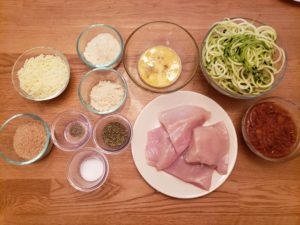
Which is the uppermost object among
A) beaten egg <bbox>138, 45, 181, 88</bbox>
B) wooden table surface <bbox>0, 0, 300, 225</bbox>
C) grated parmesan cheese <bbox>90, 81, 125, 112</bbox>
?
beaten egg <bbox>138, 45, 181, 88</bbox>

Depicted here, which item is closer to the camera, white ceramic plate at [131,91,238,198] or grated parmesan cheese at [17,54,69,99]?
white ceramic plate at [131,91,238,198]

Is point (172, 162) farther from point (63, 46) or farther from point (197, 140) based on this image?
point (63, 46)

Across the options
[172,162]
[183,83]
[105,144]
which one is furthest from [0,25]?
[172,162]

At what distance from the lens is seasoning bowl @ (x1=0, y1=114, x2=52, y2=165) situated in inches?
58.1

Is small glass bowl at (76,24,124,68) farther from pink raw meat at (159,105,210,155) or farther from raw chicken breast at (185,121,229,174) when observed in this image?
raw chicken breast at (185,121,229,174)

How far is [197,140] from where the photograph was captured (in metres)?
1.46

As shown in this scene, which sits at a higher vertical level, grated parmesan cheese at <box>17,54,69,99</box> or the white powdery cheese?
the white powdery cheese

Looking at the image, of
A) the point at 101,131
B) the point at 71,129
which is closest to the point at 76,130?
the point at 71,129

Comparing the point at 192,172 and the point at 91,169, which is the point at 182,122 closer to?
the point at 192,172

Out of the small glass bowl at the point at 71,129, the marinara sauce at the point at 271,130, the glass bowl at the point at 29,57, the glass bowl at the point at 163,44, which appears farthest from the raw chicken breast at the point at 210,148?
the glass bowl at the point at 29,57

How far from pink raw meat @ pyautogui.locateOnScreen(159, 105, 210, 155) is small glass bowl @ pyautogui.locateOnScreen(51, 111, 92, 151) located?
1.47ft

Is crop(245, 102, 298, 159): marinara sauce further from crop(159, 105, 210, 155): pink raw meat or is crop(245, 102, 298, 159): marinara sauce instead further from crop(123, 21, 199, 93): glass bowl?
crop(123, 21, 199, 93): glass bowl

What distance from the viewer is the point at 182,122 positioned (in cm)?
151

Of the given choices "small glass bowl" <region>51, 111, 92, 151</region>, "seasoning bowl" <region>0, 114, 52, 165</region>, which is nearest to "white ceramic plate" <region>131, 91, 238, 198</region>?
"small glass bowl" <region>51, 111, 92, 151</region>
